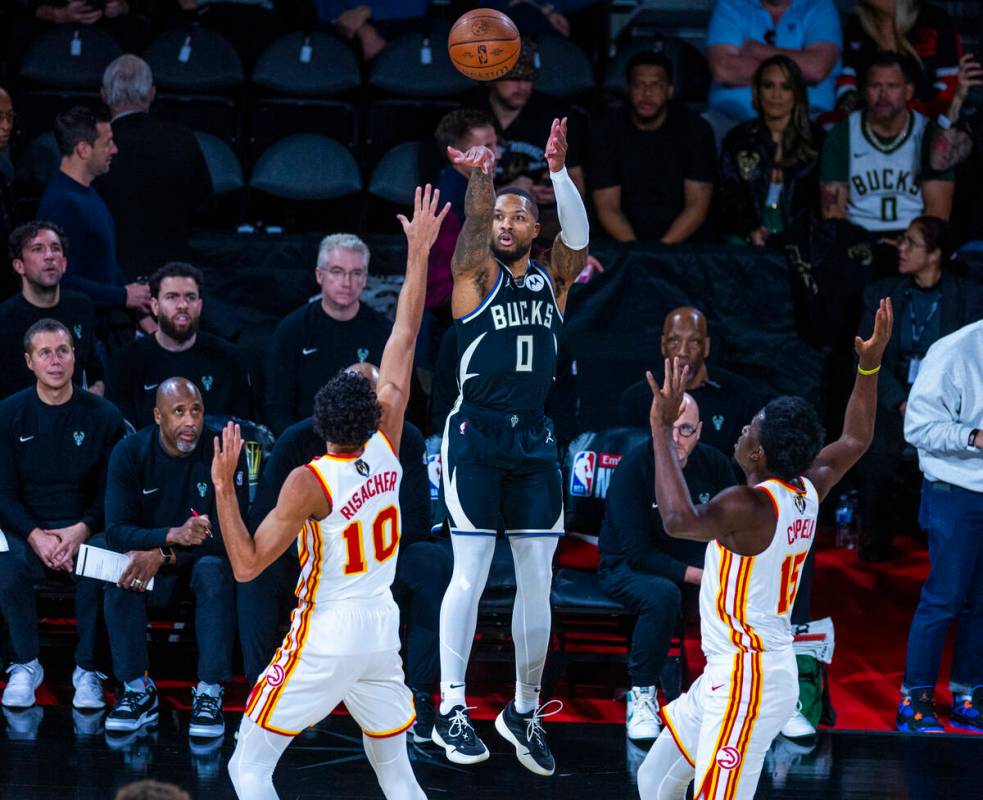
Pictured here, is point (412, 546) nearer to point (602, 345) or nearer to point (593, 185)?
point (602, 345)

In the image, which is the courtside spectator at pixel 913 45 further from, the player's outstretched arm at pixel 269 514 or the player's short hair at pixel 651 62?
the player's outstretched arm at pixel 269 514

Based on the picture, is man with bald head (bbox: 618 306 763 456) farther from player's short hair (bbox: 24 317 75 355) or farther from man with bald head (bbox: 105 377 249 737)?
player's short hair (bbox: 24 317 75 355)

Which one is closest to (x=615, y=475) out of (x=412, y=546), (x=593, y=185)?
(x=412, y=546)

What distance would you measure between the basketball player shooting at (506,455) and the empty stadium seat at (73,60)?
188 inches

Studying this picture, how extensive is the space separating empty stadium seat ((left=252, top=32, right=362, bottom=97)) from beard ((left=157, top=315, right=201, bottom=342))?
2729 mm

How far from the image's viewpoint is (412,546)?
6938 mm

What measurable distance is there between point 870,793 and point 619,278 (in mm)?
3796

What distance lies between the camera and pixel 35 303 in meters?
7.80

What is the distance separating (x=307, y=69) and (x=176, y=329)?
116 inches

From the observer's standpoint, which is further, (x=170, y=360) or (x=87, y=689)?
(x=170, y=360)

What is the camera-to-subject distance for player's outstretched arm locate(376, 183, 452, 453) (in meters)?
5.21

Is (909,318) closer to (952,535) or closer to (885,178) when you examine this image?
(885,178)

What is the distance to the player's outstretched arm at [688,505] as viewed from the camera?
4801mm

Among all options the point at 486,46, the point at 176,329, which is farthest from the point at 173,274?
the point at 486,46
